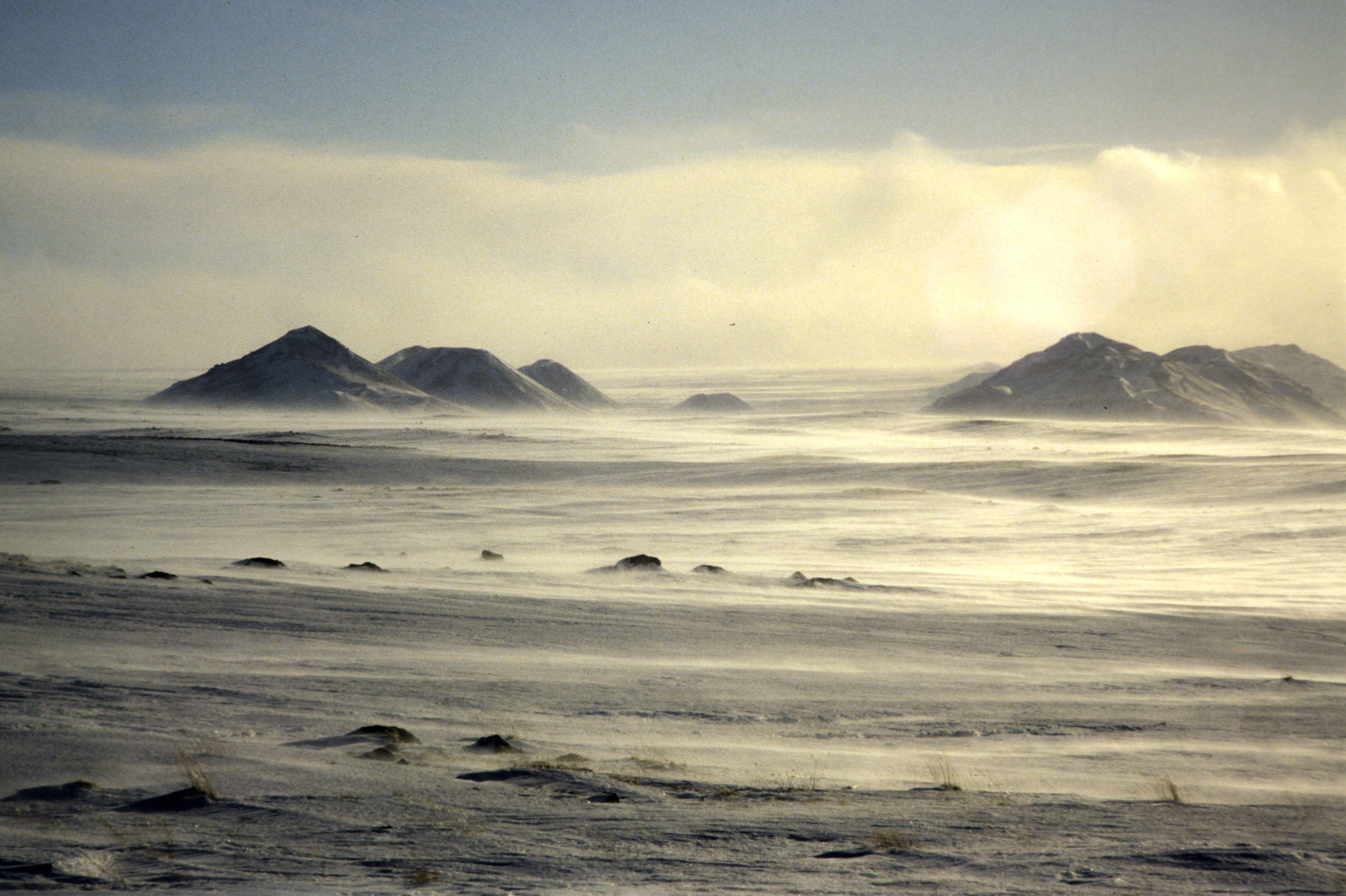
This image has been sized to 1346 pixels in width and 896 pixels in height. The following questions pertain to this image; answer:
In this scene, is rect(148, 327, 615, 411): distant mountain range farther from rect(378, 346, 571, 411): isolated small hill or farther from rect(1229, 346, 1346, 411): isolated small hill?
rect(1229, 346, 1346, 411): isolated small hill

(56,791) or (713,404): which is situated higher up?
(713,404)

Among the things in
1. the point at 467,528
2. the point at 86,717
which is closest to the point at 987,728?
the point at 86,717

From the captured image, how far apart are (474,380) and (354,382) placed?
16.8m

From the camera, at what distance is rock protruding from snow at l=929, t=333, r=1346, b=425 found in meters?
101

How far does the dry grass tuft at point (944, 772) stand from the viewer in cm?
620

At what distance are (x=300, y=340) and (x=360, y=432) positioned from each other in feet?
182

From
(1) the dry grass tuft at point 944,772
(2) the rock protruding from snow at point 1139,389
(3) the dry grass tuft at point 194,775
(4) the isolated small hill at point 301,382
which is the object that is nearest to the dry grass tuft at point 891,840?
(1) the dry grass tuft at point 944,772

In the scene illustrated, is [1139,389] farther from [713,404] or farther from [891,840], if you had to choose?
[891,840]

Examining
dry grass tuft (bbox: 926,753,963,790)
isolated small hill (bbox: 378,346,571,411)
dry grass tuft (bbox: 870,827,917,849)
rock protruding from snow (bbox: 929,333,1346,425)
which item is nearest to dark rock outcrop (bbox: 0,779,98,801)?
dry grass tuft (bbox: 870,827,917,849)

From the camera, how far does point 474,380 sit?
→ 11725 cm

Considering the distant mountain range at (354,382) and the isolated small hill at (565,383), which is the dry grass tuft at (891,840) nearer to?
the distant mountain range at (354,382)

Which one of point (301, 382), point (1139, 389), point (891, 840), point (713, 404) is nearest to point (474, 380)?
point (301, 382)

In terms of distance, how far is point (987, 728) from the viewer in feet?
27.0

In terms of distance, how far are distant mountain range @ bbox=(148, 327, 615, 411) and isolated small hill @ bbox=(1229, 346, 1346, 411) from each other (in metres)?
92.4
